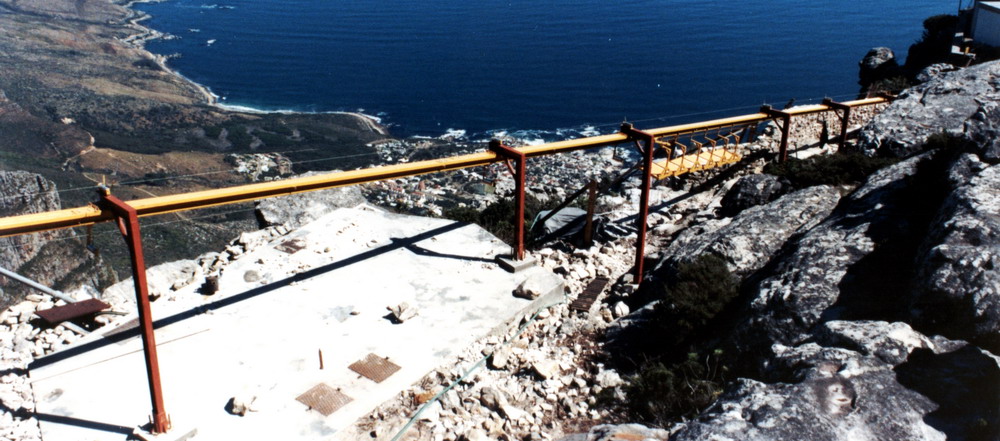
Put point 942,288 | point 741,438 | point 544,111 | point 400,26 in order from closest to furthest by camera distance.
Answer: point 741,438 < point 942,288 < point 544,111 < point 400,26

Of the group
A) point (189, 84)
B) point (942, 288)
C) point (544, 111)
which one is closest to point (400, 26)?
point (189, 84)

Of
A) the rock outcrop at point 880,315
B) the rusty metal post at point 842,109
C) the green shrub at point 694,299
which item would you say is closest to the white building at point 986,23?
the rusty metal post at point 842,109

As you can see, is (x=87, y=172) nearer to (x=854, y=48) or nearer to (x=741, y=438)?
(x=741, y=438)

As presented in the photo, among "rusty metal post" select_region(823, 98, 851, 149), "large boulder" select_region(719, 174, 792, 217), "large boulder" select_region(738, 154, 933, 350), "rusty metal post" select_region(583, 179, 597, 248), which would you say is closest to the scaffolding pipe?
"rusty metal post" select_region(583, 179, 597, 248)

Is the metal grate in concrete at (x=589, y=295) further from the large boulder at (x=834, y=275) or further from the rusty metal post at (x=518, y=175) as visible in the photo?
the large boulder at (x=834, y=275)

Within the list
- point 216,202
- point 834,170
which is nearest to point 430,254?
point 216,202

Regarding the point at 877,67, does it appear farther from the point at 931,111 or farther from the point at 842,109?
the point at 931,111
